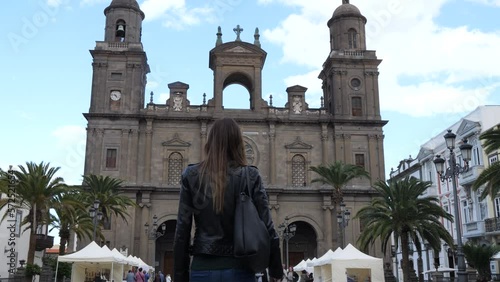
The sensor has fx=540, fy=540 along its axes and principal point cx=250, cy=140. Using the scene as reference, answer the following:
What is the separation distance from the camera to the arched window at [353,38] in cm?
4975

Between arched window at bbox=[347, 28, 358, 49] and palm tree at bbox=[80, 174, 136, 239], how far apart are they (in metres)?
24.2

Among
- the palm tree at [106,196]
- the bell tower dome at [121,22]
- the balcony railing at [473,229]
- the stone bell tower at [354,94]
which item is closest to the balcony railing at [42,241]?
the palm tree at [106,196]

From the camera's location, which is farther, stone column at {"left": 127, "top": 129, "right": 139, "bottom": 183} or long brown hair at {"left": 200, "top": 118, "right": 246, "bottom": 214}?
stone column at {"left": 127, "top": 129, "right": 139, "bottom": 183}

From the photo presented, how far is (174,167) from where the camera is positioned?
4631 centimetres

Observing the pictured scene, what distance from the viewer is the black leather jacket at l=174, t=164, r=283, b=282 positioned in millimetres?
3650

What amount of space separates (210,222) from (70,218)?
3091 centimetres

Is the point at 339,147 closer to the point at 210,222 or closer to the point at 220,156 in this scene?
the point at 220,156

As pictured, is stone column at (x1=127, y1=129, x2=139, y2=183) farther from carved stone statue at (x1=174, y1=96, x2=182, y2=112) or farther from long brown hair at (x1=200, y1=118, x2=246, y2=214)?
long brown hair at (x1=200, y1=118, x2=246, y2=214)

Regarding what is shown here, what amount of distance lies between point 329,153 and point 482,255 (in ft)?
63.7

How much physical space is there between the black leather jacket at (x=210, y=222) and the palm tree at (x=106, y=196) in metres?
34.6

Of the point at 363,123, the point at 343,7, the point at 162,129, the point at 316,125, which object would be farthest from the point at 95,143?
the point at 343,7

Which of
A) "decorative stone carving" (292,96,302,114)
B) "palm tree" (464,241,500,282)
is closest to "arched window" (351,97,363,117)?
"decorative stone carving" (292,96,302,114)

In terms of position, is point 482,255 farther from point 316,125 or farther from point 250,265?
point 250,265

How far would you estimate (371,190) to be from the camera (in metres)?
45.6
